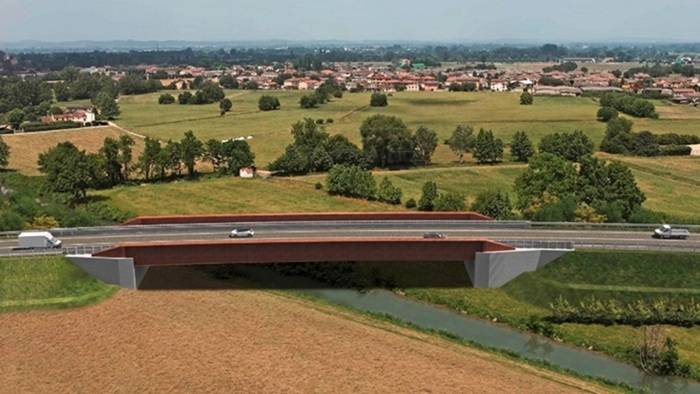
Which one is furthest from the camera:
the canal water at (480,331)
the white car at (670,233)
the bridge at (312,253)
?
the white car at (670,233)

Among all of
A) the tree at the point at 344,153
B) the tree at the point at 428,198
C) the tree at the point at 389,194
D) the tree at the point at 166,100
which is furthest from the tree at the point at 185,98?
the tree at the point at 428,198

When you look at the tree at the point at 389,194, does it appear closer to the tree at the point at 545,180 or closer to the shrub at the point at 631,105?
the tree at the point at 545,180

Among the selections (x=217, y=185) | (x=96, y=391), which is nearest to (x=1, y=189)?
(x=217, y=185)

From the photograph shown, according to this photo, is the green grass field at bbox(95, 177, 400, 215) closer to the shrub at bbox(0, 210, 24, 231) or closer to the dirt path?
the shrub at bbox(0, 210, 24, 231)

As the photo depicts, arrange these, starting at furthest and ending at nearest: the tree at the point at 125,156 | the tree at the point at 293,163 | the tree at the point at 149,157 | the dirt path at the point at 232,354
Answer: the tree at the point at 293,163, the tree at the point at 149,157, the tree at the point at 125,156, the dirt path at the point at 232,354

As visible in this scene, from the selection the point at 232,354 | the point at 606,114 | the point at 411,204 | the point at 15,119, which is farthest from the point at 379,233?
the point at 15,119

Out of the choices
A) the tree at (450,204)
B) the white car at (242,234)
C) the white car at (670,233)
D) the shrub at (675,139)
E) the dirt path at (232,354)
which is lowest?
the dirt path at (232,354)

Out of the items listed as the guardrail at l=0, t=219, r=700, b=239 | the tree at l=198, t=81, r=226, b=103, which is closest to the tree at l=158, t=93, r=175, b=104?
the tree at l=198, t=81, r=226, b=103
